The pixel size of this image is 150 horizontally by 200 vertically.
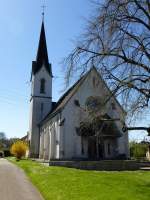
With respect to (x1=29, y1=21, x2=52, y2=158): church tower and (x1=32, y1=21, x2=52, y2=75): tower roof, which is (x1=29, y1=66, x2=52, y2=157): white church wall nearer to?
(x1=29, y1=21, x2=52, y2=158): church tower

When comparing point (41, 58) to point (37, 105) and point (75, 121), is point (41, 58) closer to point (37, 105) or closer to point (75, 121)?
point (37, 105)

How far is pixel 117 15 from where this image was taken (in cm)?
1486

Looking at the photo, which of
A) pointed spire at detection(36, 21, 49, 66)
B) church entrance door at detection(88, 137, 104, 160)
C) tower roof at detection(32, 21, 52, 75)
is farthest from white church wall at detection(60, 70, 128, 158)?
pointed spire at detection(36, 21, 49, 66)

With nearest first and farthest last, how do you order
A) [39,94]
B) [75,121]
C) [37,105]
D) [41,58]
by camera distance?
1. [75,121]
2. [37,105]
3. [39,94]
4. [41,58]

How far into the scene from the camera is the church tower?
5128cm

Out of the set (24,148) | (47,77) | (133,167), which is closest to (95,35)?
(133,167)

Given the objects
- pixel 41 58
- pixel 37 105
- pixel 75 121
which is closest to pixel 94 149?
pixel 75 121

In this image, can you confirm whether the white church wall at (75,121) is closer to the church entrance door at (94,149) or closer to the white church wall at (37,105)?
the church entrance door at (94,149)

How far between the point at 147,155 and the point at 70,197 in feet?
139

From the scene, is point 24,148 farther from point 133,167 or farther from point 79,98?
point 133,167

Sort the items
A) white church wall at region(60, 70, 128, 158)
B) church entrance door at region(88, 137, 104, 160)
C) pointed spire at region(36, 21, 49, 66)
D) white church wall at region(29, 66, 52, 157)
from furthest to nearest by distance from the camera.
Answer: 1. pointed spire at region(36, 21, 49, 66)
2. white church wall at region(29, 66, 52, 157)
3. church entrance door at region(88, 137, 104, 160)
4. white church wall at region(60, 70, 128, 158)

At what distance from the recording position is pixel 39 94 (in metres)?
52.2

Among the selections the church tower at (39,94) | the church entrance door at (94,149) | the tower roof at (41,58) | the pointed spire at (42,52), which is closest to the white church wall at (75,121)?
the church entrance door at (94,149)

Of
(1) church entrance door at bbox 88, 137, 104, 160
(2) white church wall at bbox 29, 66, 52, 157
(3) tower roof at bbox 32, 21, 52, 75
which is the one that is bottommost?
(1) church entrance door at bbox 88, 137, 104, 160
